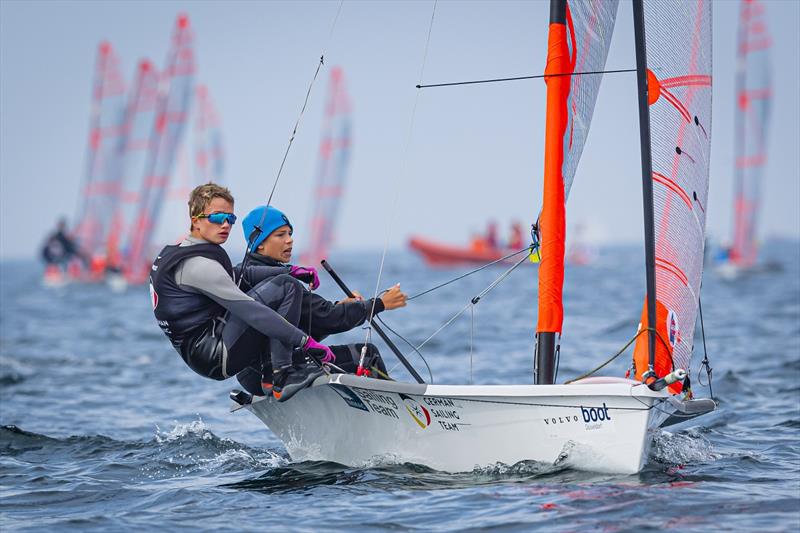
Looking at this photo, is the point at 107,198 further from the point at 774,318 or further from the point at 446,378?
the point at 446,378

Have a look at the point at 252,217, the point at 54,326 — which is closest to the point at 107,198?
the point at 54,326

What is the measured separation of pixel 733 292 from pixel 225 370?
72.5 ft

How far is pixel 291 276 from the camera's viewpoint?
5703 millimetres

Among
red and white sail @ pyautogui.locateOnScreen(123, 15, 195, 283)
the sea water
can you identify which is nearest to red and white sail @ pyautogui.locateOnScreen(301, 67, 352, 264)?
red and white sail @ pyautogui.locateOnScreen(123, 15, 195, 283)

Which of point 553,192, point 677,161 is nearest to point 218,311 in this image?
point 553,192

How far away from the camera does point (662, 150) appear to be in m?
5.59

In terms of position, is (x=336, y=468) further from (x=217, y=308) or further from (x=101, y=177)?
(x=101, y=177)

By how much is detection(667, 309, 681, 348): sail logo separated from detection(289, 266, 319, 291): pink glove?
1.91 m

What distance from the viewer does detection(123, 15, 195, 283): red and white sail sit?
34.8 metres

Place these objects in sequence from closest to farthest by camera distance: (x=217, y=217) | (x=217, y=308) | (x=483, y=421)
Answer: (x=483, y=421)
(x=217, y=217)
(x=217, y=308)

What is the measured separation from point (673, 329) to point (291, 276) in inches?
81.0

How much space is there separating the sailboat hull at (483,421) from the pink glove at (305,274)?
63cm

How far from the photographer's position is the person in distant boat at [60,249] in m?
39.0

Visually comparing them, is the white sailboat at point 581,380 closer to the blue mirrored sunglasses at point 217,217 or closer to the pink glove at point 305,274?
the pink glove at point 305,274
